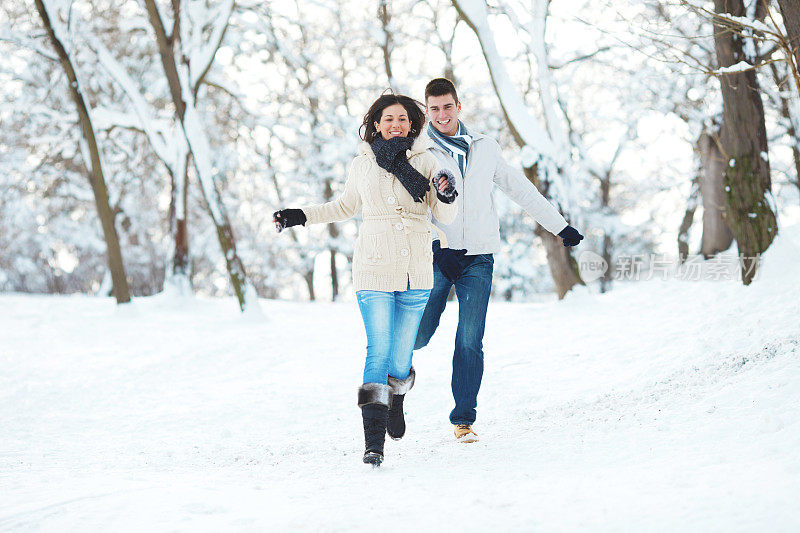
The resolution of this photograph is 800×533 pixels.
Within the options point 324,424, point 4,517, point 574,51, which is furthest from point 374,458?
point 574,51

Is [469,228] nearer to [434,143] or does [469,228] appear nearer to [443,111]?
[434,143]

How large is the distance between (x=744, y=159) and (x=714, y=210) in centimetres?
415

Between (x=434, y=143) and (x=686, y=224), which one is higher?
(x=686, y=224)

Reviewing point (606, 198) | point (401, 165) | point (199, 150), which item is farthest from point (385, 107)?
point (606, 198)

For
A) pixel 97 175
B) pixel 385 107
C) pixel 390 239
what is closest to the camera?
pixel 390 239

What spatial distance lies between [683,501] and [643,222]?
70.4 feet

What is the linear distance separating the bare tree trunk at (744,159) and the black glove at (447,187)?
204 inches

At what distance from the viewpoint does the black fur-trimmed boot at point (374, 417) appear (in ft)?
11.9

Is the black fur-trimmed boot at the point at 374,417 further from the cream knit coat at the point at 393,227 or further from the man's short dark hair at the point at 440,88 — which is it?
the man's short dark hair at the point at 440,88

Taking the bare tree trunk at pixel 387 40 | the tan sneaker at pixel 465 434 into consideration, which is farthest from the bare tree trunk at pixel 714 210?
the tan sneaker at pixel 465 434

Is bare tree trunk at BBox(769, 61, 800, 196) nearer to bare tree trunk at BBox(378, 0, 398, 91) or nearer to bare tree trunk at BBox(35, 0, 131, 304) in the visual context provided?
bare tree trunk at BBox(378, 0, 398, 91)

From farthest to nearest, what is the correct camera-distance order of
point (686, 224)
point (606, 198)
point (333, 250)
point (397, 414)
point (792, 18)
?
point (606, 198) → point (333, 250) → point (686, 224) → point (792, 18) → point (397, 414)

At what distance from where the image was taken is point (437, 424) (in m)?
5.25

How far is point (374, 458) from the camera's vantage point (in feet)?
11.9
